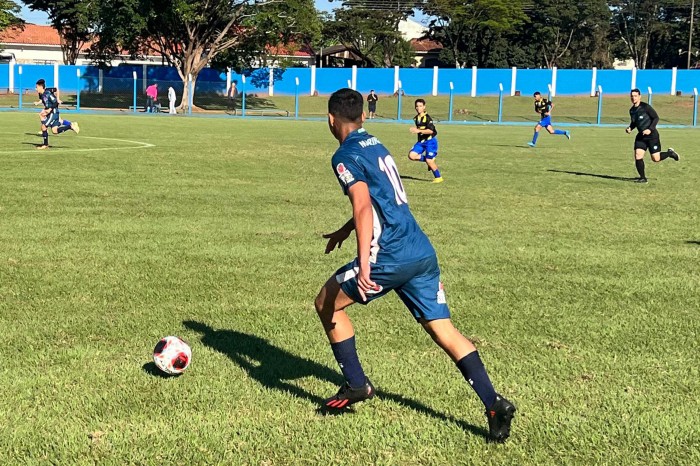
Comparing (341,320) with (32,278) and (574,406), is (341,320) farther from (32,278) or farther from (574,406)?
(32,278)

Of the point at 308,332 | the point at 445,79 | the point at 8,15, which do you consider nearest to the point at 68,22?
the point at 8,15

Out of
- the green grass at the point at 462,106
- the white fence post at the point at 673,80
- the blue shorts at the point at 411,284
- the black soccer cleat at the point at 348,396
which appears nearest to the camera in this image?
the blue shorts at the point at 411,284

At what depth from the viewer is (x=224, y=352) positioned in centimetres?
569

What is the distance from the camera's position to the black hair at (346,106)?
14.4ft

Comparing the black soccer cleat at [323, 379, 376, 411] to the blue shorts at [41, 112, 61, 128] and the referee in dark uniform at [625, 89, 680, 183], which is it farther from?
the blue shorts at [41, 112, 61, 128]

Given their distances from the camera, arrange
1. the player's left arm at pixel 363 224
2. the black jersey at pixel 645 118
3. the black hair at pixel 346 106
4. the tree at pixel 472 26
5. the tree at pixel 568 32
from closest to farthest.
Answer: the player's left arm at pixel 363 224, the black hair at pixel 346 106, the black jersey at pixel 645 118, the tree at pixel 472 26, the tree at pixel 568 32

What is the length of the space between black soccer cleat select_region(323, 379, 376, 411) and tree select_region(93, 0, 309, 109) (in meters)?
49.8

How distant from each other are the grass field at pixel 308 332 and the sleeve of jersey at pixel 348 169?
1.34m

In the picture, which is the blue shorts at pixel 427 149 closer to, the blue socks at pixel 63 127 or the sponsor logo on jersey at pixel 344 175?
the blue socks at pixel 63 127

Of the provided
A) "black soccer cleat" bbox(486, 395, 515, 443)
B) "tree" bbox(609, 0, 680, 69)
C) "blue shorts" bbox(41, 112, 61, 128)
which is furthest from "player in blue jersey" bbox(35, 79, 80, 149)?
"tree" bbox(609, 0, 680, 69)

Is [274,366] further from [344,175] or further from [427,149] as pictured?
[427,149]

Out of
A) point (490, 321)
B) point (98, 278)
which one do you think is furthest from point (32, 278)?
point (490, 321)

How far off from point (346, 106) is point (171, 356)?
192 centimetres

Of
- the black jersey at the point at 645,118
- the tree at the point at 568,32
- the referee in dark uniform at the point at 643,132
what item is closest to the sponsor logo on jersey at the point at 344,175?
the referee in dark uniform at the point at 643,132
